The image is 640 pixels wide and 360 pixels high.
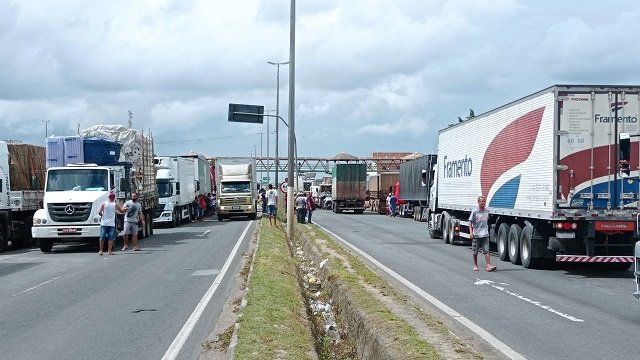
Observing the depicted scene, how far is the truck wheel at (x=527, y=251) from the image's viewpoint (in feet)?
58.2

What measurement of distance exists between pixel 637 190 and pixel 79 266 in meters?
13.8

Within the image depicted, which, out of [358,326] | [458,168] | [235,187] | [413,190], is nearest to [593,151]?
[458,168]

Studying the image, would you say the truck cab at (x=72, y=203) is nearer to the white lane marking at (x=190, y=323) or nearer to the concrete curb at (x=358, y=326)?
the white lane marking at (x=190, y=323)

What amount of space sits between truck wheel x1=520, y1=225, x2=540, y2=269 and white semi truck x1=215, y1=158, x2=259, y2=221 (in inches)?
1133

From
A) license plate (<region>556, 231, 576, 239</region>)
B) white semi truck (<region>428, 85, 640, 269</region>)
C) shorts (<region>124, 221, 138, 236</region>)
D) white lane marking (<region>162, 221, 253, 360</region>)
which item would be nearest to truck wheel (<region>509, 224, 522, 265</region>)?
white semi truck (<region>428, 85, 640, 269</region>)

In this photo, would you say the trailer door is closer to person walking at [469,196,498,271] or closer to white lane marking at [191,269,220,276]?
person walking at [469,196,498,271]

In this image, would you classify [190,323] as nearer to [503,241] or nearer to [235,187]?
[503,241]

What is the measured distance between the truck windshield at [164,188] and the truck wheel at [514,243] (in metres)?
23.9

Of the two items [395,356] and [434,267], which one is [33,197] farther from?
[395,356]

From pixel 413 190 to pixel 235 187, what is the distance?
441 inches

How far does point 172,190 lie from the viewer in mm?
39688

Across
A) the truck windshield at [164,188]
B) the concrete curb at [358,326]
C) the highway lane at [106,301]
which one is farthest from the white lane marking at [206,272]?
the truck windshield at [164,188]

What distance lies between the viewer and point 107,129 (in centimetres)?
2952

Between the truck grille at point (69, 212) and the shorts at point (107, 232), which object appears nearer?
the shorts at point (107, 232)
